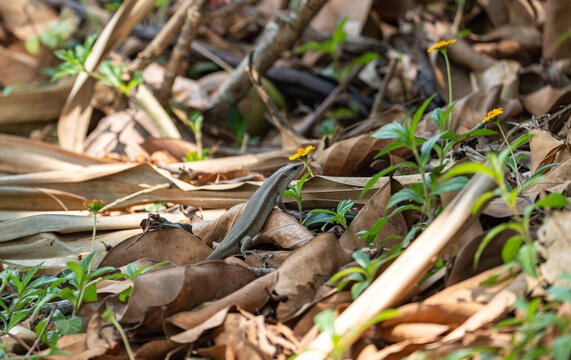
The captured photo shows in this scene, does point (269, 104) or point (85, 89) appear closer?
point (269, 104)

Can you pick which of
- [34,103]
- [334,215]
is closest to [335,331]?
[334,215]

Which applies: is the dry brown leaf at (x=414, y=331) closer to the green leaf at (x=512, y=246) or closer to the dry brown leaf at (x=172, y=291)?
the green leaf at (x=512, y=246)

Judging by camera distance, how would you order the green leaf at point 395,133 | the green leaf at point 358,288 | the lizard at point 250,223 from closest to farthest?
the green leaf at point 358,288, the green leaf at point 395,133, the lizard at point 250,223

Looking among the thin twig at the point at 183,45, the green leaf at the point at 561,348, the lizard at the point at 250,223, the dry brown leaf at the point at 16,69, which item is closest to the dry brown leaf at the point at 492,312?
the green leaf at the point at 561,348

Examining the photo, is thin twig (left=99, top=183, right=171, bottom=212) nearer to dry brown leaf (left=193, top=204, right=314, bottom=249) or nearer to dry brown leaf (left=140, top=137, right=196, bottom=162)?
dry brown leaf (left=193, top=204, right=314, bottom=249)

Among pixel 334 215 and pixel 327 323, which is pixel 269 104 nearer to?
pixel 334 215

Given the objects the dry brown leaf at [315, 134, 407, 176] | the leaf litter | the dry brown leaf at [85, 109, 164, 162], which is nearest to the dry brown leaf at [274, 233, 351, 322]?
the leaf litter
